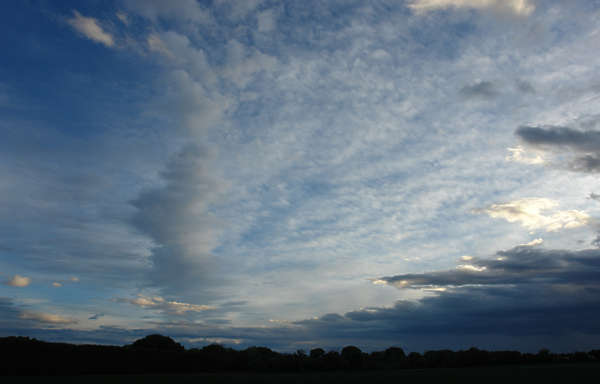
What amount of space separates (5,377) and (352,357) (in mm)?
28341

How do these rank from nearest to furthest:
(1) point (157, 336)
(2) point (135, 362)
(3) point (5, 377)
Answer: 1. (3) point (5, 377)
2. (2) point (135, 362)
3. (1) point (157, 336)

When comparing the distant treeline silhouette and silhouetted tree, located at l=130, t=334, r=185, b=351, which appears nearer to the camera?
the distant treeline silhouette

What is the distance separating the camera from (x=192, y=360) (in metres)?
38.8

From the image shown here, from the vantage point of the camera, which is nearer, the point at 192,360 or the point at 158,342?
the point at 192,360

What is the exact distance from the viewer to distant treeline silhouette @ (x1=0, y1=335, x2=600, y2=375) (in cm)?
3162

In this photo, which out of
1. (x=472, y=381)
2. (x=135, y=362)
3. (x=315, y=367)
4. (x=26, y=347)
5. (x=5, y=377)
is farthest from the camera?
(x=315, y=367)

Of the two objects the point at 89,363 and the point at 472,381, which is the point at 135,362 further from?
the point at 472,381

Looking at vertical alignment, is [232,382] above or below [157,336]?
below

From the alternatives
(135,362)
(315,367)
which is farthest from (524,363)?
(135,362)

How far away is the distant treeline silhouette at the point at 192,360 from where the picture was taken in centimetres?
3162

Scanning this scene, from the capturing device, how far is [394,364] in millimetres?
41719

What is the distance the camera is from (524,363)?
1655 inches

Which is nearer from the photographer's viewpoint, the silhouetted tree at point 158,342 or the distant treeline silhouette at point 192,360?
the distant treeline silhouette at point 192,360

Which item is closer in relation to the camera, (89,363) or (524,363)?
(89,363)
